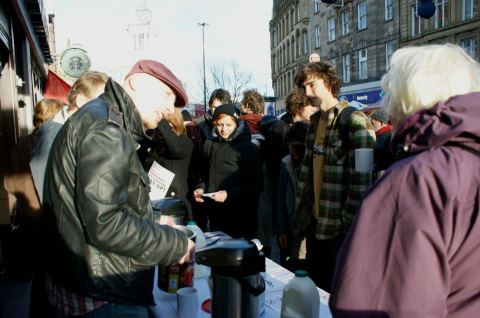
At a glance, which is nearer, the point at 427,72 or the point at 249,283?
the point at 427,72

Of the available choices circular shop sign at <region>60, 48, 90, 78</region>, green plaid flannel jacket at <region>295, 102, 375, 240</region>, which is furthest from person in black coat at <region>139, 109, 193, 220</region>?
circular shop sign at <region>60, 48, 90, 78</region>

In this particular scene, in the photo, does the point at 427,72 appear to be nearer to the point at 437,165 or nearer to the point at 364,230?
the point at 437,165

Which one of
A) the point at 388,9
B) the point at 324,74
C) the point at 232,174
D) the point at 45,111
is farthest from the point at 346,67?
the point at 324,74

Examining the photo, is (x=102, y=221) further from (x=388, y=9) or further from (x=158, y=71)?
(x=388, y=9)

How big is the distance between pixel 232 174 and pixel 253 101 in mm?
2127

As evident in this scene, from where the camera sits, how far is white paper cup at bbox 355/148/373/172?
258 centimetres

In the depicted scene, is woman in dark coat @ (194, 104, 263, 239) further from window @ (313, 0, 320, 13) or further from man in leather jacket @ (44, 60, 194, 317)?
window @ (313, 0, 320, 13)

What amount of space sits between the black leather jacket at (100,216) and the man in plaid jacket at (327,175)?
1.51m

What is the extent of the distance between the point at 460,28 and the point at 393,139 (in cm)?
2354

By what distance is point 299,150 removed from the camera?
391 centimetres

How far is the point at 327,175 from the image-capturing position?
3.05 m

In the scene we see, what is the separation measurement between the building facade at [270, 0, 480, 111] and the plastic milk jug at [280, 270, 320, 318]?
17.4 meters

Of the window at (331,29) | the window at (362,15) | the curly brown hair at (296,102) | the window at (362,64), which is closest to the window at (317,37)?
the window at (331,29)

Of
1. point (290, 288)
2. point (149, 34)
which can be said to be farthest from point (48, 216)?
point (149, 34)
